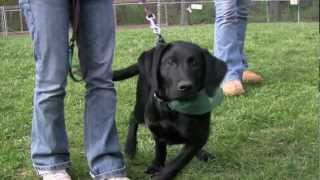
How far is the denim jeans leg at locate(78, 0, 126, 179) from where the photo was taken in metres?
3.14

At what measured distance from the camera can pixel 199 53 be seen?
3.31m

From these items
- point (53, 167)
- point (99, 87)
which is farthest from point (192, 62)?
point (53, 167)

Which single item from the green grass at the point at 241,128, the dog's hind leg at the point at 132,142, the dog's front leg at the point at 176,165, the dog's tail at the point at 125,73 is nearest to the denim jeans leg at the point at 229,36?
the green grass at the point at 241,128

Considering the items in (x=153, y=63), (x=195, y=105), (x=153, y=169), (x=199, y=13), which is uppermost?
(x=153, y=63)

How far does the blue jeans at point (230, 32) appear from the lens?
5.29 m

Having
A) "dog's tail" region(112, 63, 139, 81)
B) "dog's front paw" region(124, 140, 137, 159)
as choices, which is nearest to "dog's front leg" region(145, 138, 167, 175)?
"dog's front paw" region(124, 140, 137, 159)

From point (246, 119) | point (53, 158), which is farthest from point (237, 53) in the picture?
point (53, 158)

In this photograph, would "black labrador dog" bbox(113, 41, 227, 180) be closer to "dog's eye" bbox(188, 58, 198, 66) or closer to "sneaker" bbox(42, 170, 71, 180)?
"dog's eye" bbox(188, 58, 198, 66)

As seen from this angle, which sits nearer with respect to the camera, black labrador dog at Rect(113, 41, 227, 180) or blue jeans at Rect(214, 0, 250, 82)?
black labrador dog at Rect(113, 41, 227, 180)

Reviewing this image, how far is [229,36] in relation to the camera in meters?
5.34

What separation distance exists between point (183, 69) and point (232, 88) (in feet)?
6.62

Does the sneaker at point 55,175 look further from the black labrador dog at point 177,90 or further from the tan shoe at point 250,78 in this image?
the tan shoe at point 250,78

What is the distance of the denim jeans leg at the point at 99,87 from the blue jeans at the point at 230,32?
2.17 metres

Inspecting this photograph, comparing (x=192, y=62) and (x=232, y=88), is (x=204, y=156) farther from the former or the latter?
(x=232, y=88)
